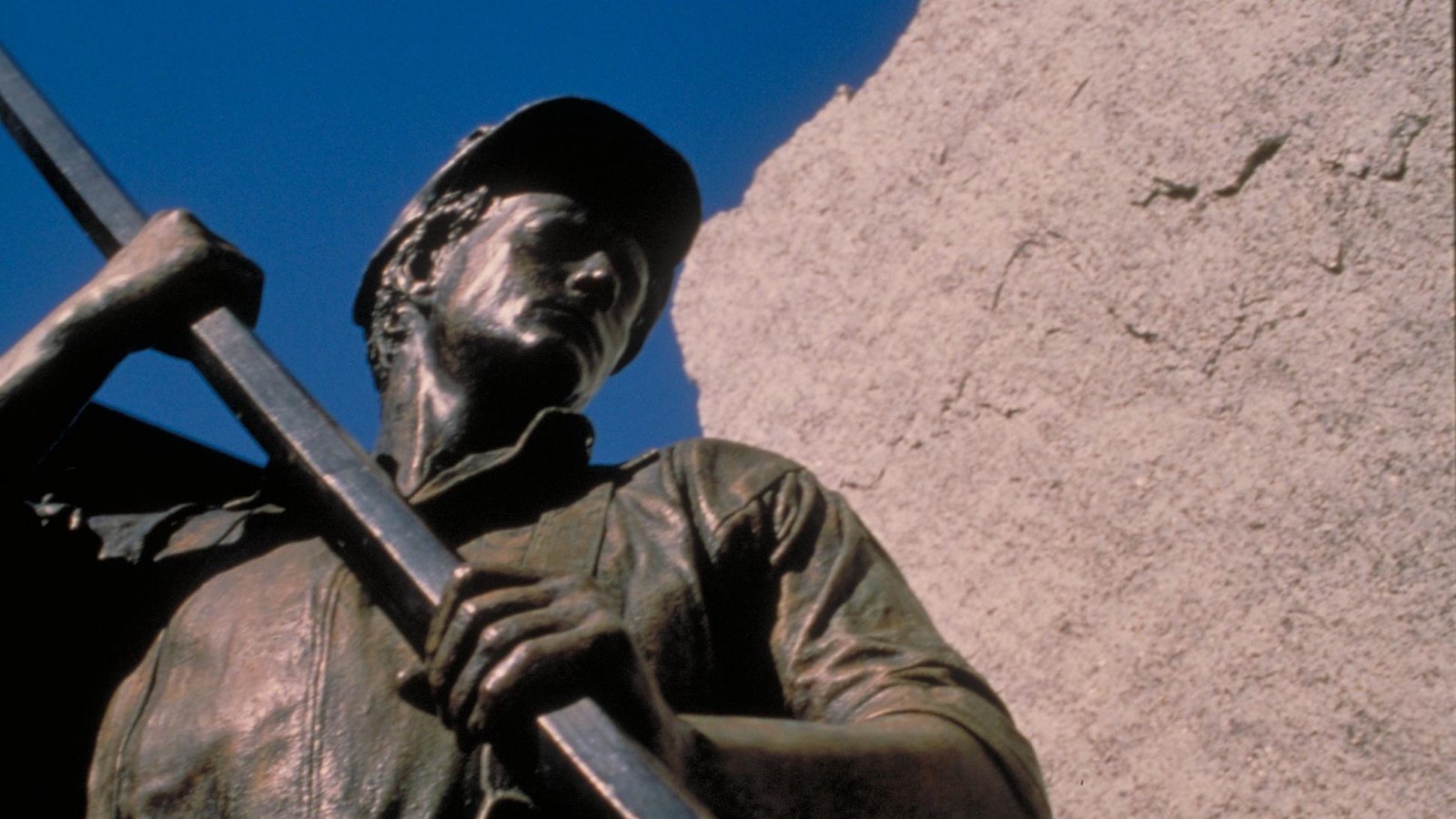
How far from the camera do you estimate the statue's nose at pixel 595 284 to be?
290 cm

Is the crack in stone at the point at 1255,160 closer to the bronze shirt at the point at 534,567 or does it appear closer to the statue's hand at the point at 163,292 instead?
the bronze shirt at the point at 534,567

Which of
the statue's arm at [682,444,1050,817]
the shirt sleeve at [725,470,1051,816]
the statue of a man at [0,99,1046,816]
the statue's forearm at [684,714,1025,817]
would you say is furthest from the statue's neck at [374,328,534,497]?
the statue's forearm at [684,714,1025,817]

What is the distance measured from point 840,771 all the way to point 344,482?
587mm

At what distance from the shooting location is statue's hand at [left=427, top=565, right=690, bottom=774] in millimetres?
1817

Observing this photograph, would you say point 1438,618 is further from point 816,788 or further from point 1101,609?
point 816,788

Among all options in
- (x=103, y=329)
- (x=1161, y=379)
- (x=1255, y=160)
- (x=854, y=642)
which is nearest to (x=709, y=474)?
(x=854, y=642)

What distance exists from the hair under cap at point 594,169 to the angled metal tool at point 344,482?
1.96ft

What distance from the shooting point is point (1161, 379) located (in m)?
3.41

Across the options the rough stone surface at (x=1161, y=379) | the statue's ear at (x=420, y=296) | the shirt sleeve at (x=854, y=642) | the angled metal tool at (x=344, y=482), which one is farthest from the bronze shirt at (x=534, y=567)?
the rough stone surface at (x=1161, y=379)

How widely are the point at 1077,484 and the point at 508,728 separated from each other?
1754 mm

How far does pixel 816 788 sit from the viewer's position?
6.59 feet

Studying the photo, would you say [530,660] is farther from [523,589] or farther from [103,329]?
[103,329]

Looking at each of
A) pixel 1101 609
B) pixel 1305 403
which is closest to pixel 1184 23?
pixel 1305 403

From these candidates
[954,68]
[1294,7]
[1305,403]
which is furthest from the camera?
[954,68]
